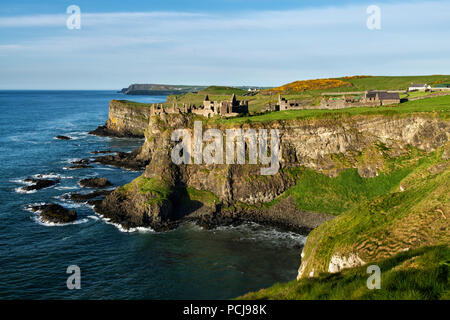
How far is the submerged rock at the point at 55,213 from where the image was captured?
6057 cm

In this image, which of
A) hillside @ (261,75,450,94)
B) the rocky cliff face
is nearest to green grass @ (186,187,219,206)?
the rocky cliff face

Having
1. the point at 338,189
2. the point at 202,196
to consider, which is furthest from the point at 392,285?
the point at 202,196

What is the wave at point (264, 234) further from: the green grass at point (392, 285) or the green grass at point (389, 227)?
the green grass at point (392, 285)

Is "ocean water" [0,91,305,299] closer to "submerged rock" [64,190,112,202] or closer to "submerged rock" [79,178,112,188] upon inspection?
"submerged rock" [64,190,112,202]

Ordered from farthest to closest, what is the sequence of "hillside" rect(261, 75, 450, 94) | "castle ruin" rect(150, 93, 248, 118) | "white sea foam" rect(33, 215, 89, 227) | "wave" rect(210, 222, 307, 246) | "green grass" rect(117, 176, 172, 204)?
"hillside" rect(261, 75, 450, 94) < "castle ruin" rect(150, 93, 248, 118) < "green grass" rect(117, 176, 172, 204) < "white sea foam" rect(33, 215, 89, 227) < "wave" rect(210, 222, 307, 246)

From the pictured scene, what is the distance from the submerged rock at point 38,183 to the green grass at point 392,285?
74211mm

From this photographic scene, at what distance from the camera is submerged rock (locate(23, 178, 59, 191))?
252ft

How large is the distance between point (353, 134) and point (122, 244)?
45940 mm

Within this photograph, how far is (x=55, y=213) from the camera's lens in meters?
62.2

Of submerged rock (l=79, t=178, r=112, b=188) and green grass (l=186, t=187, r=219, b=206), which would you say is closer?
green grass (l=186, t=187, r=219, b=206)

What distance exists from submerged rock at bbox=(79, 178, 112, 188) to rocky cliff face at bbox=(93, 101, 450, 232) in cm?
1473
